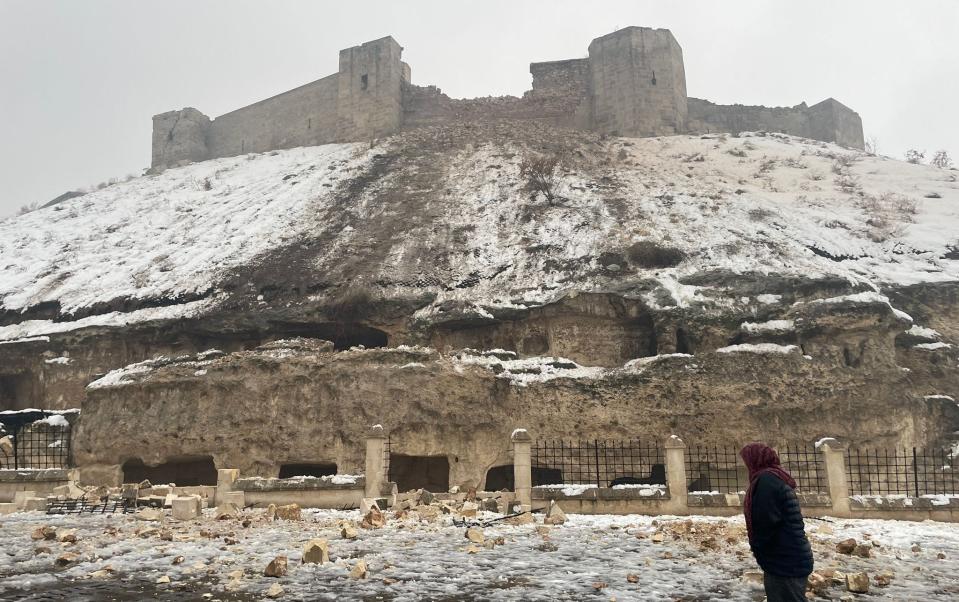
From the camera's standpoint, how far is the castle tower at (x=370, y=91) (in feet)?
141

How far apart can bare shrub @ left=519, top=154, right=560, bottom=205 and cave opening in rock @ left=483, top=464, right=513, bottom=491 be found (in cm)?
1281

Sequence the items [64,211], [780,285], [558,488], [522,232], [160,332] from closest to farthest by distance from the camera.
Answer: [558,488] → [780,285] → [160,332] → [522,232] → [64,211]

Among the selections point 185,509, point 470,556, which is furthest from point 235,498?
point 470,556

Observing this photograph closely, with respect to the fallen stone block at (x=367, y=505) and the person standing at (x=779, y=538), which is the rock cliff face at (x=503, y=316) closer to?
the fallen stone block at (x=367, y=505)

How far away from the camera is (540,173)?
33.4 meters

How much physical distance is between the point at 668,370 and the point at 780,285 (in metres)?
5.04

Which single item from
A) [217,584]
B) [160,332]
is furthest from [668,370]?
[160,332]

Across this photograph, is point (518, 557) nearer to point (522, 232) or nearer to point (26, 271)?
point (522, 232)

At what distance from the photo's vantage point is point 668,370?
69.8 ft

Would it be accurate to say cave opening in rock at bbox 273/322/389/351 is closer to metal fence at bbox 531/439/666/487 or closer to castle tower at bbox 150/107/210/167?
metal fence at bbox 531/439/666/487

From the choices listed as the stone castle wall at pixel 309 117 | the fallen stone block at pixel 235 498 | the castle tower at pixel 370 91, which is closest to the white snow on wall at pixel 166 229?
the castle tower at pixel 370 91

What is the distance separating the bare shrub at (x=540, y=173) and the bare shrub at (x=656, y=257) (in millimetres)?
6563

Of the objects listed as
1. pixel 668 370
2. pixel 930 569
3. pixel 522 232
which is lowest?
pixel 930 569

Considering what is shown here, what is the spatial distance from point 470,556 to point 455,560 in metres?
0.35
